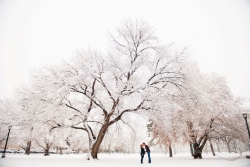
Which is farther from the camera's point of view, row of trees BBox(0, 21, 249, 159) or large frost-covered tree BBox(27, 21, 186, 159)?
large frost-covered tree BBox(27, 21, 186, 159)

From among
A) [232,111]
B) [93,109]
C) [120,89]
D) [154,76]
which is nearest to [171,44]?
[154,76]

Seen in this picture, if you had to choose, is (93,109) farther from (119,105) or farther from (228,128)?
(228,128)

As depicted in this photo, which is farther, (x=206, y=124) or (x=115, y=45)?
(x=206, y=124)

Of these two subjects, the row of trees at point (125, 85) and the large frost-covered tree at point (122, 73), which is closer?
the row of trees at point (125, 85)

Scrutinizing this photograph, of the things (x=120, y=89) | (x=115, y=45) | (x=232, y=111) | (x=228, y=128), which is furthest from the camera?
(x=228, y=128)

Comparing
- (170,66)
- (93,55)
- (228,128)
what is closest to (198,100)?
(170,66)

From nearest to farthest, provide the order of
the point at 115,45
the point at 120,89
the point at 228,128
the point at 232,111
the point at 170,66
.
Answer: the point at 120,89
the point at 170,66
the point at 115,45
the point at 232,111
the point at 228,128

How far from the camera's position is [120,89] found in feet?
43.1

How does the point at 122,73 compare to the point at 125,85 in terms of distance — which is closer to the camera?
the point at 125,85

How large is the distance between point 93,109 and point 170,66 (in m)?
10.5

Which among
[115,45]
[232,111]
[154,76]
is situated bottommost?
[232,111]

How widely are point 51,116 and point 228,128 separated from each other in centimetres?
2027

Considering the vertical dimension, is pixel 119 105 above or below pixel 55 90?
below

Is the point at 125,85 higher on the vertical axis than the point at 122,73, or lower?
lower
